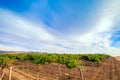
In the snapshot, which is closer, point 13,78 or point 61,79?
A: point 13,78

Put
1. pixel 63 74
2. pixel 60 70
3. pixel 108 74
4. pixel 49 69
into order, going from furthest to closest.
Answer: pixel 49 69
pixel 60 70
pixel 63 74
pixel 108 74

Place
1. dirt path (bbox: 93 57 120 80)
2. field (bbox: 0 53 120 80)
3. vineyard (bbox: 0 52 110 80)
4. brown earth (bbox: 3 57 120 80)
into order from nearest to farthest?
vineyard (bbox: 0 52 110 80), dirt path (bbox: 93 57 120 80), field (bbox: 0 53 120 80), brown earth (bbox: 3 57 120 80)

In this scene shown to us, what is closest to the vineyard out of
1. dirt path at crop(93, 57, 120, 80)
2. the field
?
the field

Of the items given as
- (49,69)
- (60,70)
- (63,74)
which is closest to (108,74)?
(63,74)

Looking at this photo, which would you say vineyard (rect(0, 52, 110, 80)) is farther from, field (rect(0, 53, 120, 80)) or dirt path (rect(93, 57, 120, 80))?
dirt path (rect(93, 57, 120, 80))

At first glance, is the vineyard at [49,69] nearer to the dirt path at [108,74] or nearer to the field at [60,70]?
the field at [60,70]

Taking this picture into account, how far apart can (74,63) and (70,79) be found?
235cm

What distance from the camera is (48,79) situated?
992 inches

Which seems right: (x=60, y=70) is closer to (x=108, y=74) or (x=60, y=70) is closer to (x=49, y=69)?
(x=49, y=69)

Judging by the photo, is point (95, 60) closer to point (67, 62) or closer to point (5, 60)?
point (67, 62)

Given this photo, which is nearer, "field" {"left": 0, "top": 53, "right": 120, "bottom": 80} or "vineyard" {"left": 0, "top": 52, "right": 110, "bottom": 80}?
"vineyard" {"left": 0, "top": 52, "right": 110, "bottom": 80}

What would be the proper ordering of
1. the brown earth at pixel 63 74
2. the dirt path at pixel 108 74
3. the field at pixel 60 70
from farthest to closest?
the brown earth at pixel 63 74 → the field at pixel 60 70 → the dirt path at pixel 108 74

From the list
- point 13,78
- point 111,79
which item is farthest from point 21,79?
point 111,79

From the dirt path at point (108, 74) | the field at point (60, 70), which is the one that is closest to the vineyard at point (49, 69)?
the field at point (60, 70)
